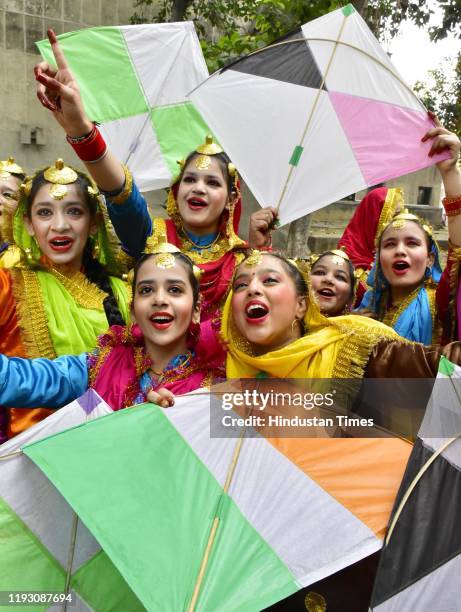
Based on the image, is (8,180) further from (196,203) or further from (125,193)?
(125,193)

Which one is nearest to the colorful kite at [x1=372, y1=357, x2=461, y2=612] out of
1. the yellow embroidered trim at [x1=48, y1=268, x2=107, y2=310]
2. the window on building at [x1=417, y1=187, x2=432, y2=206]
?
the yellow embroidered trim at [x1=48, y1=268, x2=107, y2=310]

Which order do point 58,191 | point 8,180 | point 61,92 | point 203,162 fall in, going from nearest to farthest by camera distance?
1. point 61,92
2. point 58,191
3. point 203,162
4. point 8,180

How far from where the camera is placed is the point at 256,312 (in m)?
2.43

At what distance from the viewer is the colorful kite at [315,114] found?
3480 millimetres

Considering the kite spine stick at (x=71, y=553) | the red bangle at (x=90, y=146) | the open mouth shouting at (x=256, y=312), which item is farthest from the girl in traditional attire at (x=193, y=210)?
the kite spine stick at (x=71, y=553)

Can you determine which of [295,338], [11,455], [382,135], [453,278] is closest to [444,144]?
[382,135]

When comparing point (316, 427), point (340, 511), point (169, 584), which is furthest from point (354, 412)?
point (169, 584)

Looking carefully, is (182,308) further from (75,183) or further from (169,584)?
(169,584)

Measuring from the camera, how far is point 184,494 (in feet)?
6.23

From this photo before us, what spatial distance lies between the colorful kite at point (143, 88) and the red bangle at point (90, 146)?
4.83ft

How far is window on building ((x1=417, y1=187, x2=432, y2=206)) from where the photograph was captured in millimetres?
18688

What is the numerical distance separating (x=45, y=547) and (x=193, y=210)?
1849mm

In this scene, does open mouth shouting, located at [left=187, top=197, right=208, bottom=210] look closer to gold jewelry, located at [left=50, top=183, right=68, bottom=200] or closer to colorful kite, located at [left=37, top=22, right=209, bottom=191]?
gold jewelry, located at [left=50, top=183, right=68, bottom=200]

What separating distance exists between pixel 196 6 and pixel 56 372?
7.69m
